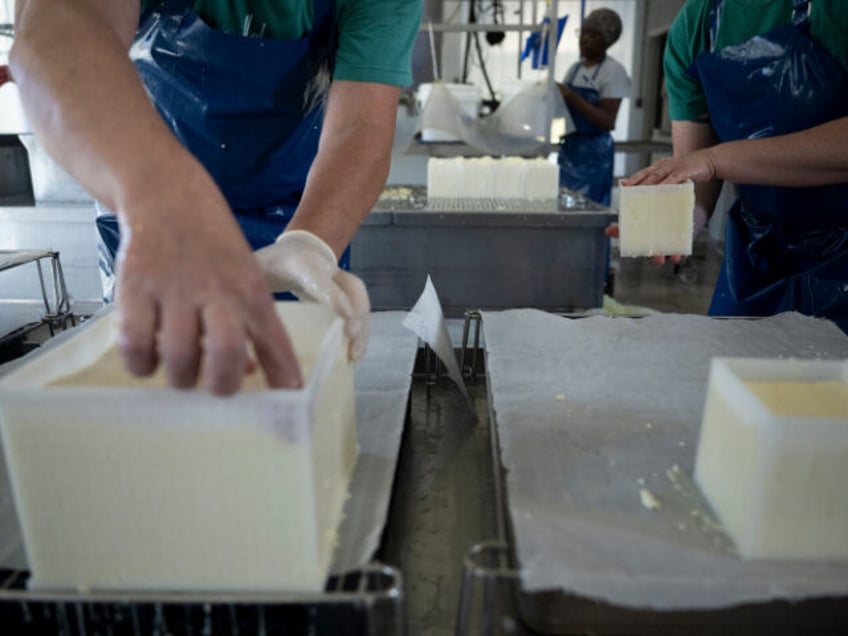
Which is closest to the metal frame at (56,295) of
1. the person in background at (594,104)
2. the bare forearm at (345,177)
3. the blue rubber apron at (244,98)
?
the blue rubber apron at (244,98)

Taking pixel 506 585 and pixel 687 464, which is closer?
pixel 506 585

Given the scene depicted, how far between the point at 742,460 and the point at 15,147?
341 centimetres

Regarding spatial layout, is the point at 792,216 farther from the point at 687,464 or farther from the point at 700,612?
the point at 700,612

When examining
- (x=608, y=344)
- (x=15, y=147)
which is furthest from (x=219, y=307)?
(x=15, y=147)

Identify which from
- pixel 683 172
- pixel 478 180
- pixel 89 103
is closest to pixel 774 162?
pixel 683 172

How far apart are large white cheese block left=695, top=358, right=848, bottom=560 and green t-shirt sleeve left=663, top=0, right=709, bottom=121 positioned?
1.27 m

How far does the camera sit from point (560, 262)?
2.34 metres

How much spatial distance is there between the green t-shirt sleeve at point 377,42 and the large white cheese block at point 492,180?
4.88 ft

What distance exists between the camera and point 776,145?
1390 millimetres

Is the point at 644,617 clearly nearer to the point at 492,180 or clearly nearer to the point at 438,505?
the point at 438,505

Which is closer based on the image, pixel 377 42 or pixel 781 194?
pixel 377 42

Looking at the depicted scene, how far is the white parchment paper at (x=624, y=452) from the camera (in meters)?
0.58

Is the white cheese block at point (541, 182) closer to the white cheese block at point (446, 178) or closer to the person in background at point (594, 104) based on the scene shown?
the white cheese block at point (446, 178)

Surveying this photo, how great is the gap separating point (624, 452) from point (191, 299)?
1.87ft
